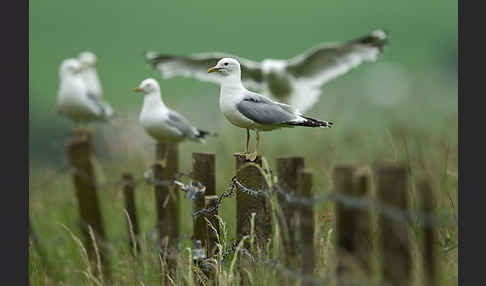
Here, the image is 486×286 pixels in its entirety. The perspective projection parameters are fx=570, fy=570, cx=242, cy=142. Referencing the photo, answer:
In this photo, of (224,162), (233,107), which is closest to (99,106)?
(224,162)

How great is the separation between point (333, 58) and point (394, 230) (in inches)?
206

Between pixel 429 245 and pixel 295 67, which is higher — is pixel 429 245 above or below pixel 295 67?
below

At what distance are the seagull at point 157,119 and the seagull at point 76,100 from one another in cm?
204

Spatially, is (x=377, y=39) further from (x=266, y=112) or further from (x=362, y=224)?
(x=362, y=224)

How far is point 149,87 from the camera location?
12.0ft

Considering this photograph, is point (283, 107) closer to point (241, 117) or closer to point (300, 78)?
point (241, 117)

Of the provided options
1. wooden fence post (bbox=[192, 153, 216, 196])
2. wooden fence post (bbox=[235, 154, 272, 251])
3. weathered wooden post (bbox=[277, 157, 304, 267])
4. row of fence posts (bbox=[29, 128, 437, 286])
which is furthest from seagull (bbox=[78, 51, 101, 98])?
weathered wooden post (bbox=[277, 157, 304, 267])

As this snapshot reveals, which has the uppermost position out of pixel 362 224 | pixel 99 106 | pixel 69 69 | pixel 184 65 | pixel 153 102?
pixel 184 65

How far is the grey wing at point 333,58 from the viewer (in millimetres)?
6125

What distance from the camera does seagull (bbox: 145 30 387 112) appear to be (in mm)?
6148

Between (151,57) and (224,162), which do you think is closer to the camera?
(224,162)

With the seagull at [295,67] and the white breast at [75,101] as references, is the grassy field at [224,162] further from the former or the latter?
the white breast at [75,101]

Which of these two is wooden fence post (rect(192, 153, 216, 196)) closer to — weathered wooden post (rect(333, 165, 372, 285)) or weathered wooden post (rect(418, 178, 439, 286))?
weathered wooden post (rect(333, 165, 372, 285))

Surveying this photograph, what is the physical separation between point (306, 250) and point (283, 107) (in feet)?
2.98
